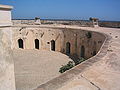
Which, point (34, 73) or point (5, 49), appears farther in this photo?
point (34, 73)

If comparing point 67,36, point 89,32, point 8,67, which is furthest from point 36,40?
point 8,67

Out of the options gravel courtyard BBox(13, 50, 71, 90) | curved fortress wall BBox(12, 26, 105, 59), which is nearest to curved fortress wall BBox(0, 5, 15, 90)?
gravel courtyard BBox(13, 50, 71, 90)

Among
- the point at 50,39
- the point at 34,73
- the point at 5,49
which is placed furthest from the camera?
the point at 50,39

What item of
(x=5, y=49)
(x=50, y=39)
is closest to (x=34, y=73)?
(x=5, y=49)

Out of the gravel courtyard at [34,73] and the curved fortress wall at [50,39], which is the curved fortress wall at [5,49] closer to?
the gravel courtyard at [34,73]

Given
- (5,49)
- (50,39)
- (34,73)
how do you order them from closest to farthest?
(5,49) → (34,73) → (50,39)

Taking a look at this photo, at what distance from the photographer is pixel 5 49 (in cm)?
377

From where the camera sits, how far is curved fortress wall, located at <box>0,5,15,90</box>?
3.64m

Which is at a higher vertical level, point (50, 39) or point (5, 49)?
point (5, 49)

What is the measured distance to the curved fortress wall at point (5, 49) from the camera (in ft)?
11.9

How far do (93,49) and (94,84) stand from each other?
Answer: 948cm

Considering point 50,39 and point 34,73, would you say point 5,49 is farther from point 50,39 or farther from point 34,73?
point 50,39

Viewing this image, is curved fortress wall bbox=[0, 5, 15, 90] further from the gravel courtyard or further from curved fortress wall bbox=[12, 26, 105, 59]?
curved fortress wall bbox=[12, 26, 105, 59]

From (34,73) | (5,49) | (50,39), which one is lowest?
(34,73)
